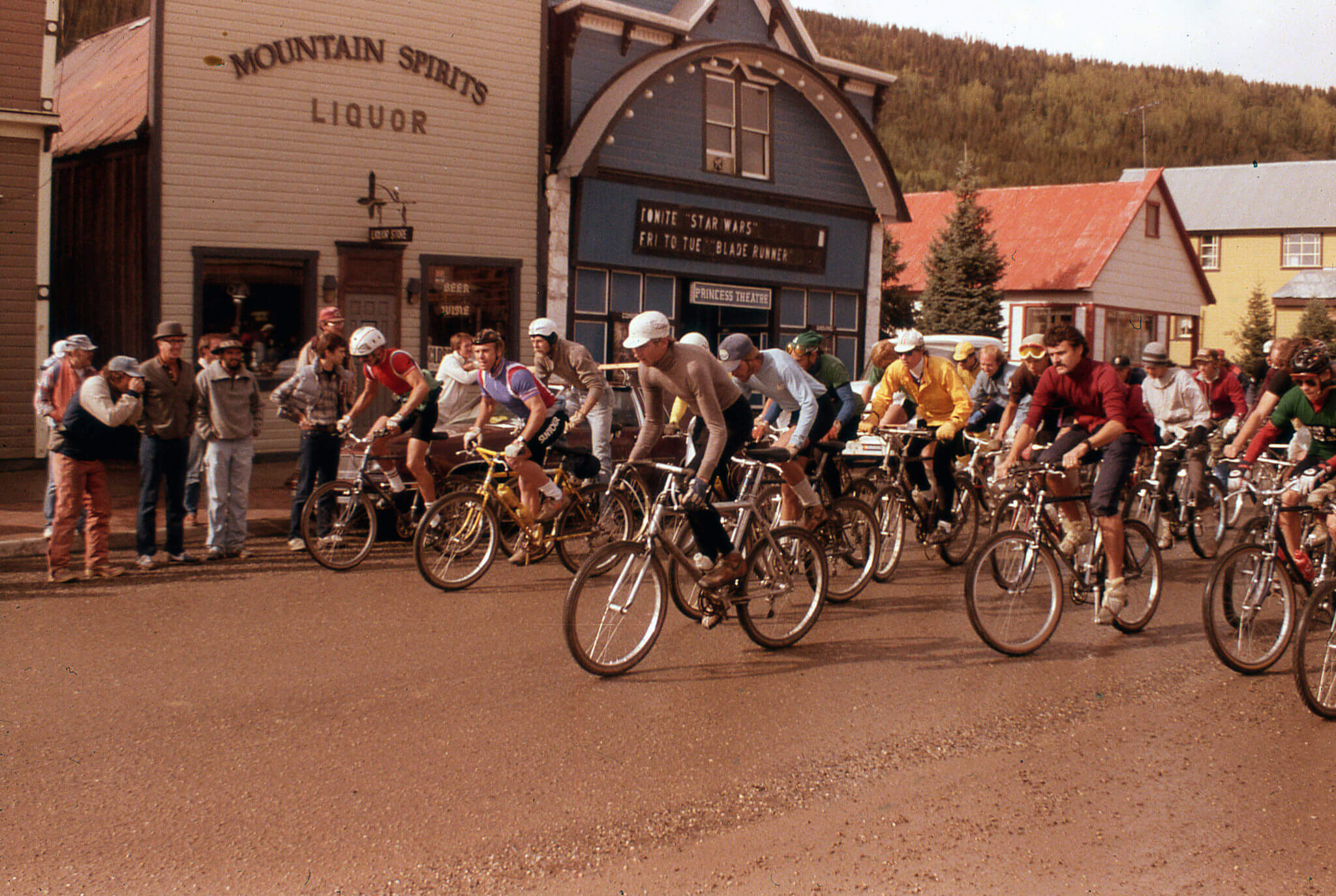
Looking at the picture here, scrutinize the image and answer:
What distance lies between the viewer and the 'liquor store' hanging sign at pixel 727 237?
70.1 feet

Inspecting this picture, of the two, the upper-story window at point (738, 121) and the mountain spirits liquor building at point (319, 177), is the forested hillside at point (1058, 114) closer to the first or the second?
the upper-story window at point (738, 121)

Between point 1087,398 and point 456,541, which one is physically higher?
point 1087,398

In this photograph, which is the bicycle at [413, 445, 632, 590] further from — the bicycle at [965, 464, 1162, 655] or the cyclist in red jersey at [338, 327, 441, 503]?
the bicycle at [965, 464, 1162, 655]

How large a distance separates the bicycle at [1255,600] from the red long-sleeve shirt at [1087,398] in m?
0.92

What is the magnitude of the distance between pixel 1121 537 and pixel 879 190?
1806cm

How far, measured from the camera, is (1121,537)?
738 centimetres

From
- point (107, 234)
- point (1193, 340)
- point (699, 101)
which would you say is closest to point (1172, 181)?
point (1193, 340)

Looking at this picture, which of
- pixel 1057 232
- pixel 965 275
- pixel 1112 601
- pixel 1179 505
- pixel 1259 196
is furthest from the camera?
pixel 1259 196

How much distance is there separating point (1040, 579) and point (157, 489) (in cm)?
666

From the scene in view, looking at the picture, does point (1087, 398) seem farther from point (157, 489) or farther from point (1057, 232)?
point (1057, 232)

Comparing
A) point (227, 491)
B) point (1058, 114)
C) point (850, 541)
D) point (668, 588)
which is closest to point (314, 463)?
point (227, 491)

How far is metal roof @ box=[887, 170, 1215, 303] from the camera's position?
39.5 metres

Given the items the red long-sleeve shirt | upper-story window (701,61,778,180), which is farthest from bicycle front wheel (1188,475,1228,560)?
upper-story window (701,61,778,180)

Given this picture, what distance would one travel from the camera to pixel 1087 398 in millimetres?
7484
